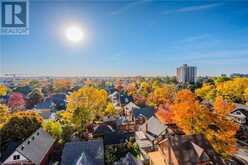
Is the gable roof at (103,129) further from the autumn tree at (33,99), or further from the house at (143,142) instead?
the autumn tree at (33,99)

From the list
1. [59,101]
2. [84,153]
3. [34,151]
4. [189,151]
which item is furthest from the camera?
[59,101]

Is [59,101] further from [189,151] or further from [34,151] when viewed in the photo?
[189,151]

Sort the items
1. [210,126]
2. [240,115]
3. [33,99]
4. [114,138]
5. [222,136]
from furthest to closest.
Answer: [33,99] → [240,115] → [114,138] → [210,126] → [222,136]

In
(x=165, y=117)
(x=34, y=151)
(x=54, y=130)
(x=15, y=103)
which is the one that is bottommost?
(x=34, y=151)

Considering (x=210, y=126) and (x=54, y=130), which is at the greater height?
(x=210, y=126)

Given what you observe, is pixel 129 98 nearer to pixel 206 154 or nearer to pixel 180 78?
pixel 206 154

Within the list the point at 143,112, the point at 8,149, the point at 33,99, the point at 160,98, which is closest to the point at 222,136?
A: the point at 143,112

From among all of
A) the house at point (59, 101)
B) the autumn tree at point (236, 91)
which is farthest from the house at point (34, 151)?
the autumn tree at point (236, 91)

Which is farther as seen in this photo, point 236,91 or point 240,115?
point 236,91
